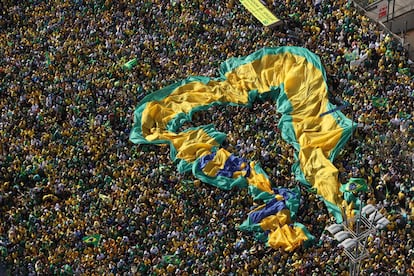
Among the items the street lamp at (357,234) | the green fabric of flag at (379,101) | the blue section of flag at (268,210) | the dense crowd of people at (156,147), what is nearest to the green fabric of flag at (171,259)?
the dense crowd of people at (156,147)

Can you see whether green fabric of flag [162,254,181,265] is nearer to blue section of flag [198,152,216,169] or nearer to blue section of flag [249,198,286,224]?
blue section of flag [249,198,286,224]

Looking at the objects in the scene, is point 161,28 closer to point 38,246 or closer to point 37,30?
point 37,30

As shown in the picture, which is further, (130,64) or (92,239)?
(130,64)

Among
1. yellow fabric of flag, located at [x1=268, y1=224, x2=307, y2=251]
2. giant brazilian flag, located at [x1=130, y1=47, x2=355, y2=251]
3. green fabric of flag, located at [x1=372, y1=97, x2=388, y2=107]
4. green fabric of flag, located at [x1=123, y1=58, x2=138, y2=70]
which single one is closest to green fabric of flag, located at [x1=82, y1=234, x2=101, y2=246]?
giant brazilian flag, located at [x1=130, y1=47, x2=355, y2=251]

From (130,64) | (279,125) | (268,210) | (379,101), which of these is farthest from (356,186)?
(130,64)

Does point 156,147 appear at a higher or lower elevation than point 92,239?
higher

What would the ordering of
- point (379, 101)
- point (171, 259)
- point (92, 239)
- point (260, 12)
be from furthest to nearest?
point (260, 12), point (379, 101), point (92, 239), point (171, 259)

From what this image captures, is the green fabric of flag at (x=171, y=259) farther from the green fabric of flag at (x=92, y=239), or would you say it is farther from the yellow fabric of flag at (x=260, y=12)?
the yellow fabric of flag at (x=260, y=12)

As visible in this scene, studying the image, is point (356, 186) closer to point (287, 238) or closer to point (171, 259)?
point (287, 238)

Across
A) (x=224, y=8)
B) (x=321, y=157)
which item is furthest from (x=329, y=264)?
(x=224, y=8)

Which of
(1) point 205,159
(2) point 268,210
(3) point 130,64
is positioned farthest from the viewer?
(3) point 130,64
